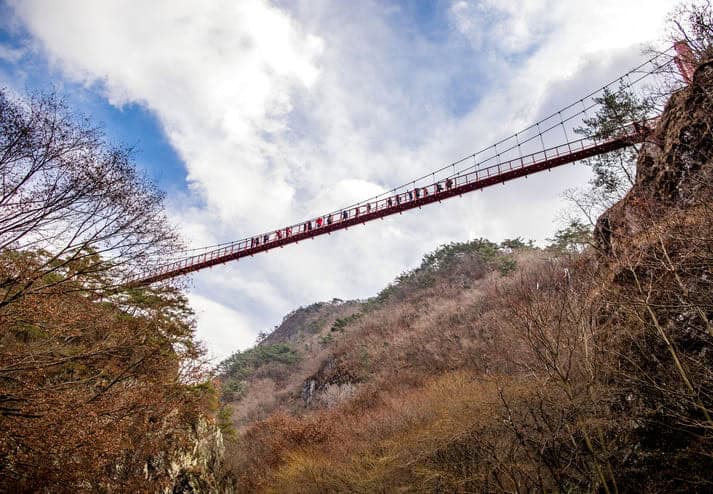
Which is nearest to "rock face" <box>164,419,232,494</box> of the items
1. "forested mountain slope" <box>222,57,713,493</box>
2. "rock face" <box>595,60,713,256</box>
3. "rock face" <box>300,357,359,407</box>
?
"forested mountain slope" <box>222,57,713,493</box>

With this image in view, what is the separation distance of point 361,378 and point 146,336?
27.3 meters

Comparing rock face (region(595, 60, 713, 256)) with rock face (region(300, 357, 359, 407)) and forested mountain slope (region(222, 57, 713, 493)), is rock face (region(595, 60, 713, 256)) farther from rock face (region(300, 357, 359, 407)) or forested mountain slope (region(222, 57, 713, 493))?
rock face (region(300, 357, 359, 407))

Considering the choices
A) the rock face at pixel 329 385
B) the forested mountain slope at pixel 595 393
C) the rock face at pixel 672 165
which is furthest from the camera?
the rock face at pixel 329 385

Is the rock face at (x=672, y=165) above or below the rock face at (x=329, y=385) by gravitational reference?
above

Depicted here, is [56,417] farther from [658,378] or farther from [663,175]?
[663,175]

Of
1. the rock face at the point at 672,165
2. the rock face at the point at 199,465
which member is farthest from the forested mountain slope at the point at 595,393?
the rock face at the point at 199,465

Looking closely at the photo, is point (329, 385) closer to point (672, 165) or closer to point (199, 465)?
point (199, 465)

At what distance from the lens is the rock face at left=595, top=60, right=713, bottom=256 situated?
10516mm

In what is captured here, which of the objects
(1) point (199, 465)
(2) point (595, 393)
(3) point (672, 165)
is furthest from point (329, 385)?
(3) point (672, 165)

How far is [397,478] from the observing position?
1414 cm

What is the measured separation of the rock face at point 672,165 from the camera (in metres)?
10.5

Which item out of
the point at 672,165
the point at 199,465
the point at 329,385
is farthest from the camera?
the point at 329,385

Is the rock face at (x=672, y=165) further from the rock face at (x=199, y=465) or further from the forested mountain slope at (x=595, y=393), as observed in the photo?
the rock face at (x=199, y=465)

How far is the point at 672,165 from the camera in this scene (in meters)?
12.0
